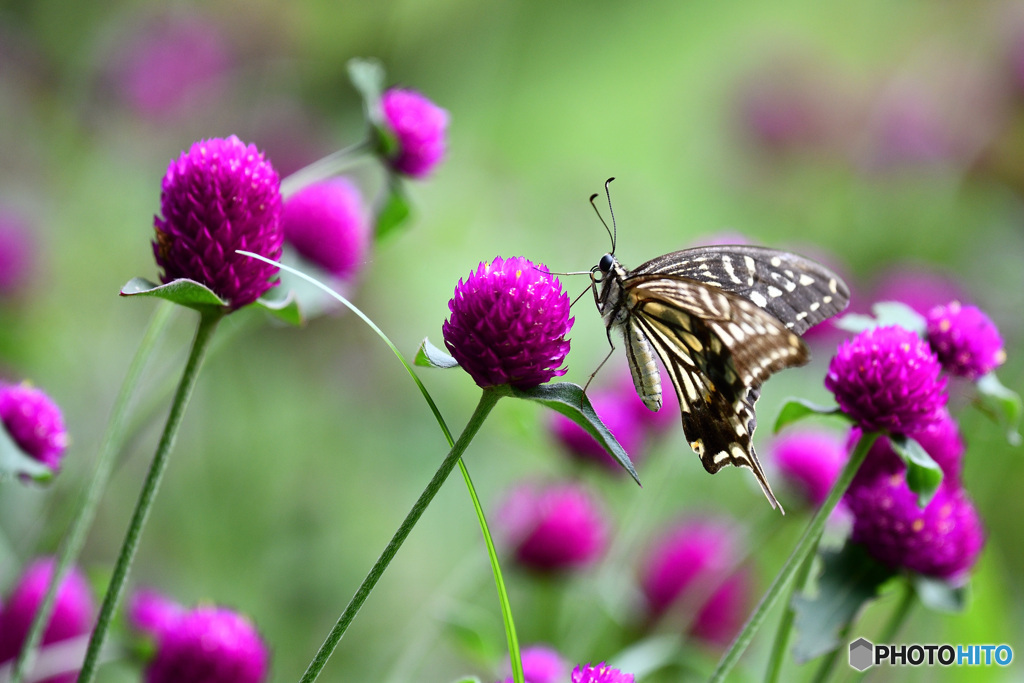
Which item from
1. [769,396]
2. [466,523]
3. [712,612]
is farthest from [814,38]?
[712,612]

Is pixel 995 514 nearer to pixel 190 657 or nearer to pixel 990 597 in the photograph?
pixel 990 597

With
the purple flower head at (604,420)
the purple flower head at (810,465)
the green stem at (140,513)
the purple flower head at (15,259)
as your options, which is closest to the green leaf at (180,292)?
the green stem at (140,513)

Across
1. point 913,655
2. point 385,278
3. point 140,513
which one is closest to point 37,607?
point 140,513

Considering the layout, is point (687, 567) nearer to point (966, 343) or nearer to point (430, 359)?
point (966, 343)

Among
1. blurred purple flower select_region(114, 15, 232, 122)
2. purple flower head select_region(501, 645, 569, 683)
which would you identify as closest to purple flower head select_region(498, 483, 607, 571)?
purple flower head select_region(501, 645, 569, 683)

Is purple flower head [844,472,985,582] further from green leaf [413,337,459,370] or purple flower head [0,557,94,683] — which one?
purple flower head [0,557,94,683]

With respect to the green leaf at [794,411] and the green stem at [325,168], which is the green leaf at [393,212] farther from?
the green leaf at [794,411]
